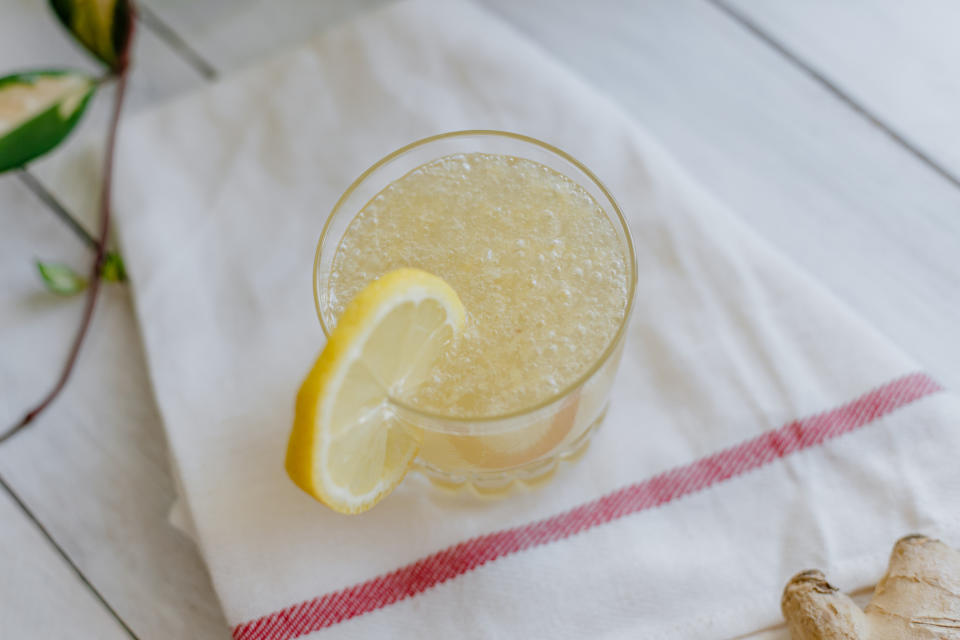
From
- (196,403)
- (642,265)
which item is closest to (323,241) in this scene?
(196,403)

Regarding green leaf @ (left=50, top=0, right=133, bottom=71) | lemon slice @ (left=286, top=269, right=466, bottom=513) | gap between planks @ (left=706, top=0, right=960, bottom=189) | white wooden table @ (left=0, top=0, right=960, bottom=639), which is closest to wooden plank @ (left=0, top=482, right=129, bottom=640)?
white wooden table @ (left=0, top=0, right=960, bottom=639)

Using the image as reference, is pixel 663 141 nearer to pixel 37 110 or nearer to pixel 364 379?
pixel 364 379

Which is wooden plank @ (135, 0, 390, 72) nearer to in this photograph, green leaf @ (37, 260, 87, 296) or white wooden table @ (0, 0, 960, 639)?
white wooden table @ (0, 0, 960, 639)

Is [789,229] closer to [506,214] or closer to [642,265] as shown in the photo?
[642,265]

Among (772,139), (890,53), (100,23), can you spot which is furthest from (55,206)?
(890,53)

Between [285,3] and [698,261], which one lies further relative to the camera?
[285,3]

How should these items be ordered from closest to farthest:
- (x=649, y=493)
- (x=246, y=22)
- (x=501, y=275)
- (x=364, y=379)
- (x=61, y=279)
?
(x=364, y=379), (x=501, y=275), (x=649, y=493), (x=61, y=279), (x=246, y=22)
